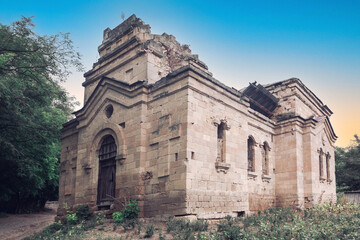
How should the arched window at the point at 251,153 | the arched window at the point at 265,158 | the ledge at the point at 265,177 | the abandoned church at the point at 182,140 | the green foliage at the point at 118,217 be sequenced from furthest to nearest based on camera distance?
the arched window at the point at 265,158 → the ledge at the point at 265,177 → the arched window at the point at 251,153 → the green foliage at the point at 118,217 → the abandoned church at the point at 182,140

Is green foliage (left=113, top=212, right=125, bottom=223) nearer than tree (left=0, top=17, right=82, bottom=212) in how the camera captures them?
Yes

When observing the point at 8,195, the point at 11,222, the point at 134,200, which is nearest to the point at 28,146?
the point at 8,195

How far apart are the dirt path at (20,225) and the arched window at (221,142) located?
30.2 feet

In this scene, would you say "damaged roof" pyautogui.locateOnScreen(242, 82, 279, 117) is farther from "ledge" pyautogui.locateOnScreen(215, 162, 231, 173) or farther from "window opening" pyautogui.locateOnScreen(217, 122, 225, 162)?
"ledge" pyautogui.locateOnScreen(215, 162, 231, 173)

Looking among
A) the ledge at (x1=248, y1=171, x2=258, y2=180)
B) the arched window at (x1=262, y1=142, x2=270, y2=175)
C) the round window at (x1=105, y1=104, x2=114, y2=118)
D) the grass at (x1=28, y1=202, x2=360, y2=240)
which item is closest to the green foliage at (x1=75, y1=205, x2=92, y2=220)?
the grass at (x1=28, y1=202, x2=360, y2=240)

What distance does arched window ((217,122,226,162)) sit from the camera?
13.4m

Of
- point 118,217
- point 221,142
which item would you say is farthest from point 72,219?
point 221,142

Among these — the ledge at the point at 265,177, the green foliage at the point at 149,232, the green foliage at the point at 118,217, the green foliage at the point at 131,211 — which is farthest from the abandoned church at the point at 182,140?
the green foliage at the point at 149,232

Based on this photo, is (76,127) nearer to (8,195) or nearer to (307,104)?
(8,195)

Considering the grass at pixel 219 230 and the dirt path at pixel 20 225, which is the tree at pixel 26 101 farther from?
the grass at pixel 219 230

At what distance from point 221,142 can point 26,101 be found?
10.6 metres

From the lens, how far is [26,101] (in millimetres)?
17672

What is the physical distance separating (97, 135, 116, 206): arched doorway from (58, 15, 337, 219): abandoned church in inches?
1.7

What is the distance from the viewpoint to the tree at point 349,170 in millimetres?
29297
